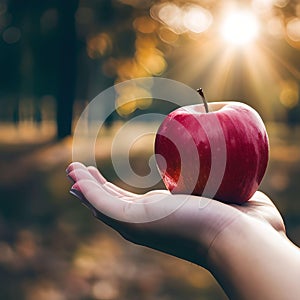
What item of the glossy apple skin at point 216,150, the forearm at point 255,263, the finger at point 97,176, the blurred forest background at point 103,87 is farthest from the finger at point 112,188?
the blurred forest background at point 103,87

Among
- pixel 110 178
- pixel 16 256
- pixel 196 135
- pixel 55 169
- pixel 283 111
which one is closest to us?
pixel 196 135

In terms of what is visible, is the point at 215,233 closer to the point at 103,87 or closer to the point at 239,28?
the point at 239,28

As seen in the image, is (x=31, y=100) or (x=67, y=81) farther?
(x=31, y=100)

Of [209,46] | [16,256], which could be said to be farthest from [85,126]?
[16,256]

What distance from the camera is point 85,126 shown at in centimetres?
2005

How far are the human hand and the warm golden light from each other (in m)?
13.7

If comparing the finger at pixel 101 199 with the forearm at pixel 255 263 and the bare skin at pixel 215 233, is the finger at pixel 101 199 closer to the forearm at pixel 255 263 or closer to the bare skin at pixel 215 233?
the bare skin at pixel 215 233

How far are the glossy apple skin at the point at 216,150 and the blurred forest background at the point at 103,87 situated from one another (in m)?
2.34

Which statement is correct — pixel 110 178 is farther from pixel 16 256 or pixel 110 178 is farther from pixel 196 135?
pixel 196 135

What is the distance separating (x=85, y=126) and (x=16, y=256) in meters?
14.9

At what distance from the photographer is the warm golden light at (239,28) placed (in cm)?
1523

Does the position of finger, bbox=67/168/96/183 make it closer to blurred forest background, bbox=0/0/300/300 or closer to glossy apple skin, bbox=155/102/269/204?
glossy apple skin, bbox=155/102/269/204

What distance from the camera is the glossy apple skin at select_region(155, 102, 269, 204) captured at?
201 cm

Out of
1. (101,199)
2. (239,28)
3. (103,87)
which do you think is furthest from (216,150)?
(103,87)
